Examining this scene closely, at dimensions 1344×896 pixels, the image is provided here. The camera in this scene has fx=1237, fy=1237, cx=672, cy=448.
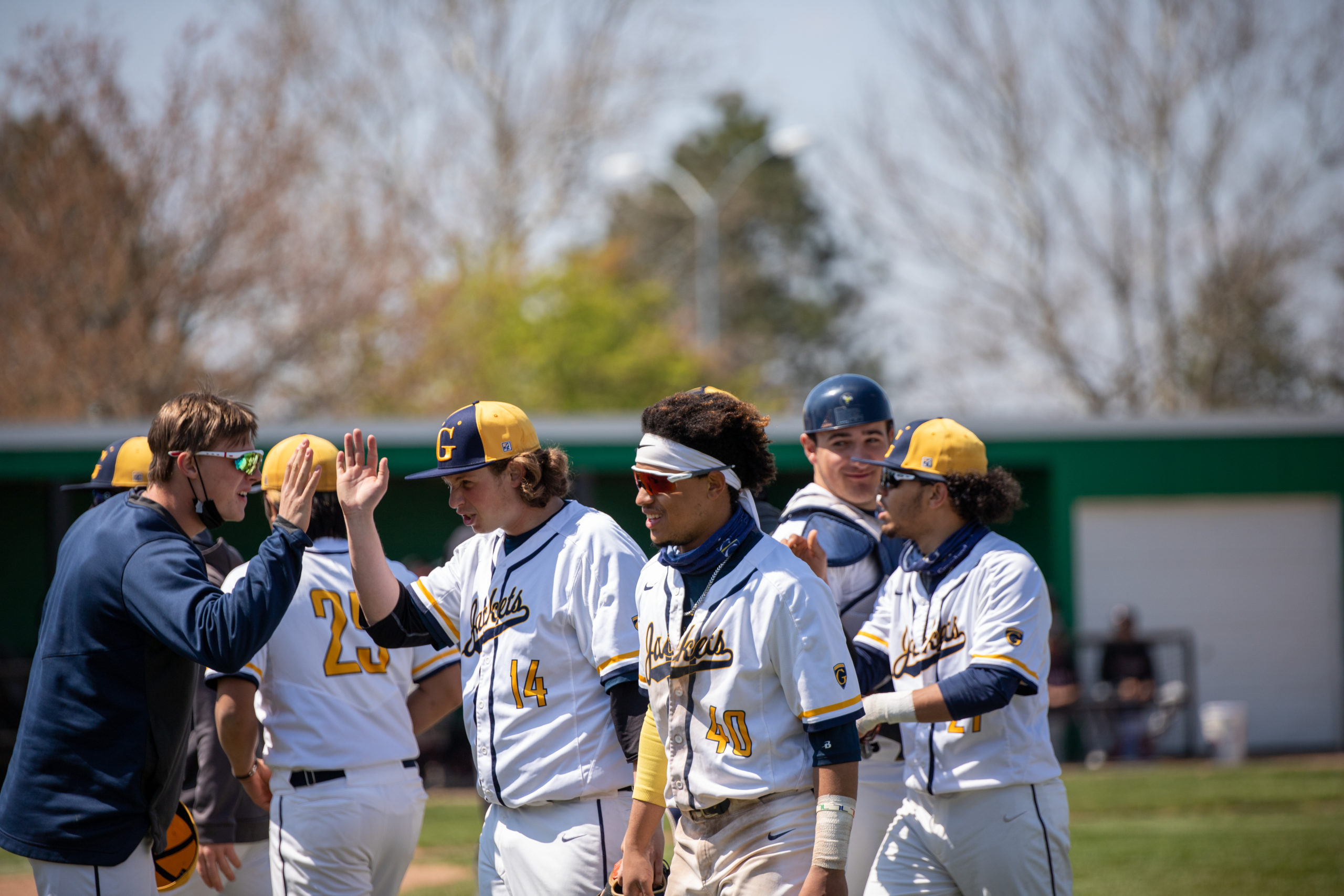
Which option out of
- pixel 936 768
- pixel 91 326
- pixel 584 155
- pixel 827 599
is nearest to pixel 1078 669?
pixel 936 768

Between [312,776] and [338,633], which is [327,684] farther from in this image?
[312,776]

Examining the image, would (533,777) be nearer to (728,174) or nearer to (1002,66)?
(1002,66)

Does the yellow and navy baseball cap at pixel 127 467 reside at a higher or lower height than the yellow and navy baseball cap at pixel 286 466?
higher

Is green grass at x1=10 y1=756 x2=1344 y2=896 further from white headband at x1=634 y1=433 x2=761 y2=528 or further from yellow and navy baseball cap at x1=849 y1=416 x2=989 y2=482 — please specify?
white headband at x1=634 y1=433 x2=761 y2=528

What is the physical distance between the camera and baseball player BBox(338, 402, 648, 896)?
3.35 metres

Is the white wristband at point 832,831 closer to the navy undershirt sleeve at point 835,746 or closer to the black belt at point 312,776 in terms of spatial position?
the navy undershirt sleeve at point 835,746

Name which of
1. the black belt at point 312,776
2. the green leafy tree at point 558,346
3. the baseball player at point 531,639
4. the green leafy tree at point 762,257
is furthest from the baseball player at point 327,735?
the green leafy tree at point 762,257

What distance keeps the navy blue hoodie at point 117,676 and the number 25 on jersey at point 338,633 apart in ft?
2.42

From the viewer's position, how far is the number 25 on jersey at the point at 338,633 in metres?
4.03

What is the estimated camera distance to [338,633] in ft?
13.3

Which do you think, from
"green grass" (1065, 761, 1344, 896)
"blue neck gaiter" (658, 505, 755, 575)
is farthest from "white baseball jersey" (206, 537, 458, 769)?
"green grass" (1065, 761, 1344, 896)

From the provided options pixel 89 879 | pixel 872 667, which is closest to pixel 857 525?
pixel 872 667

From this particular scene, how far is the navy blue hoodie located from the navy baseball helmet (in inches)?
79.7

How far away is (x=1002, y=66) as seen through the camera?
25922mm
